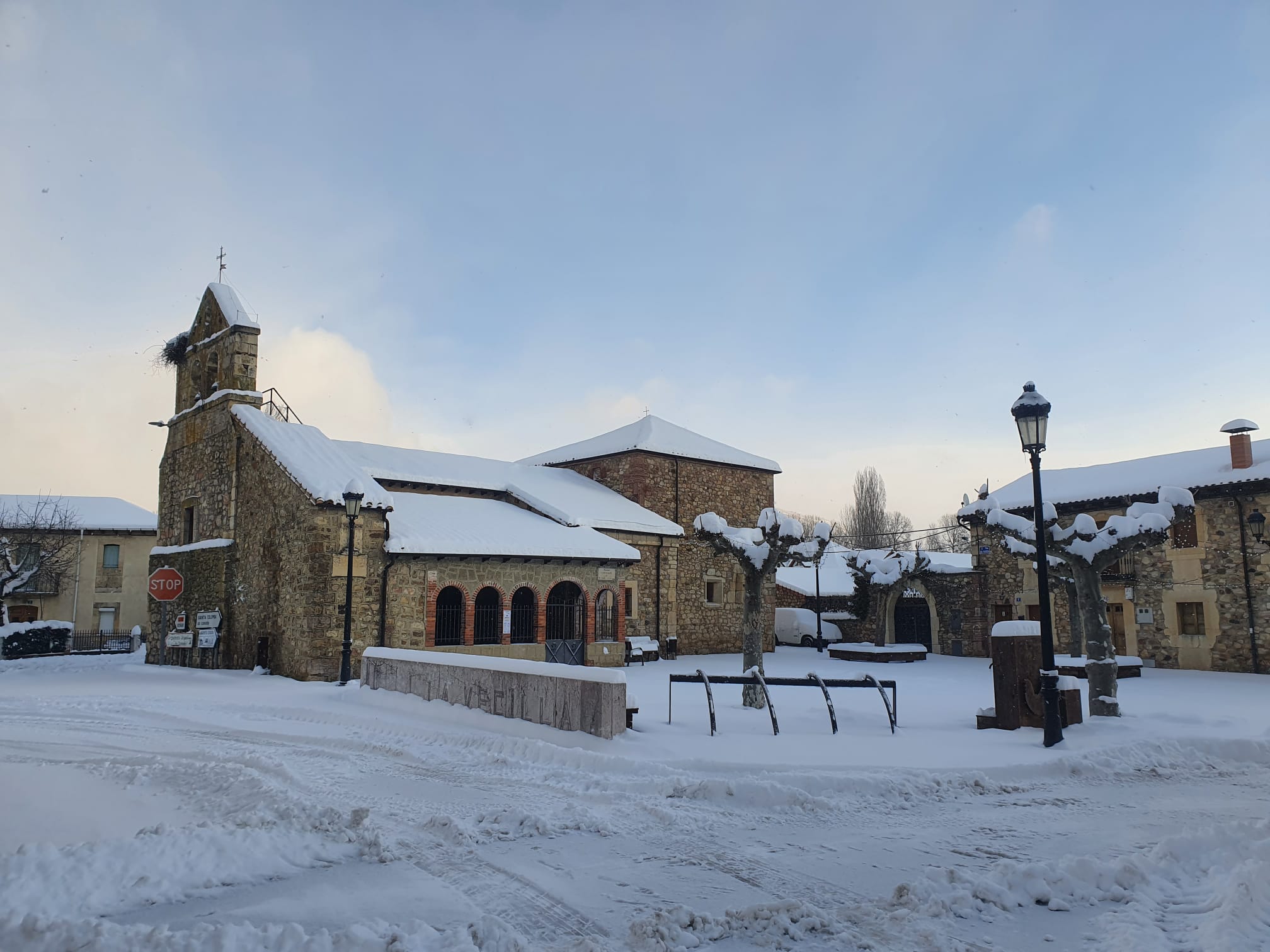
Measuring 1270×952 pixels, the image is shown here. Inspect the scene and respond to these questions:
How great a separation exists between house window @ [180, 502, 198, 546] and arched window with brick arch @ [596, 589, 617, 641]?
36.4 feet

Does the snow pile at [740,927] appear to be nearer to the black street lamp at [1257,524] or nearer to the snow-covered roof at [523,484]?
the snow-covered roof at [523,484]

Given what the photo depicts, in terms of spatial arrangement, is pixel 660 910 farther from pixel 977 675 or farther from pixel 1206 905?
pixel 977 675

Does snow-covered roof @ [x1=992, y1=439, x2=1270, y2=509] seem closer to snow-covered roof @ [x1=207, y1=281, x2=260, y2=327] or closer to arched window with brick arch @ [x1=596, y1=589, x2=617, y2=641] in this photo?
arched window with brick arch @ [x1=596, y1=589, x2=617, y2=641]

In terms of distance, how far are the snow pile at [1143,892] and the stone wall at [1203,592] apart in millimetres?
18175

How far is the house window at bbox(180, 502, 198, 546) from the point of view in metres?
22.9

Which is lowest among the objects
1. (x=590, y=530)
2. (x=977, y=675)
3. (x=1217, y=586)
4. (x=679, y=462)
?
(x=977, y=675)

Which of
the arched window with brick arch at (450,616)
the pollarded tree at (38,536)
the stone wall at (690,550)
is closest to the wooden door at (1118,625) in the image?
the stone wall at (690,550)

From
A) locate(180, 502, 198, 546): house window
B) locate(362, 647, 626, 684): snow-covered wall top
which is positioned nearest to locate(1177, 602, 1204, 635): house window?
locate(362, 647, 626, 684): snow-covered wall top

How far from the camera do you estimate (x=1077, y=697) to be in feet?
36.4

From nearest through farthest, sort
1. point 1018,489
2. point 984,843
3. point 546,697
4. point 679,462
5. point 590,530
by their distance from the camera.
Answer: point 984,843 < point 546,697 < point 590,530 < point 1018,489 < point 679,462

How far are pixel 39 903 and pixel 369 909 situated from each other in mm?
1674

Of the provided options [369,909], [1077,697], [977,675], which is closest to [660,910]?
[369,909]

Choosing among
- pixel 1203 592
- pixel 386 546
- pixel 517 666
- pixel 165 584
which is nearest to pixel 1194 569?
pixel 1203 592

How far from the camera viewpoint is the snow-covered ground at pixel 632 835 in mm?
4398
